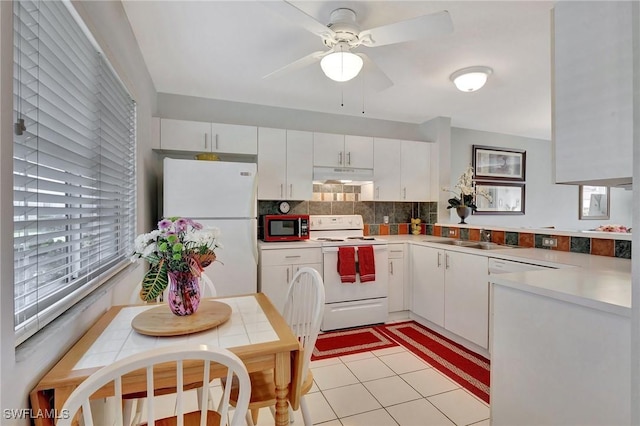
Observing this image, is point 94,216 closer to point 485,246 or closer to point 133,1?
point 133,1

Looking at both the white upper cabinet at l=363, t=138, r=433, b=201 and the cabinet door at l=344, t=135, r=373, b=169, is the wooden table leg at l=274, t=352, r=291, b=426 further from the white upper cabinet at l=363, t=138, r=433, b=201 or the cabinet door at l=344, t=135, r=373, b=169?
the white upper cabinet at l=363, t=138, r=433, b=201

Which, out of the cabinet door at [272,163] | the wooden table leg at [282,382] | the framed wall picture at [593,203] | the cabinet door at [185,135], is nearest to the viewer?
the wooden table leg at [282,382]

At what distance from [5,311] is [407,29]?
6.26 feet

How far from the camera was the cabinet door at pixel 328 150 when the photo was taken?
3.45 meters

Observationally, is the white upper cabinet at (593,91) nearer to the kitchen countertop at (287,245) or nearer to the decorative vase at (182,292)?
the decorative vase at (182,292)

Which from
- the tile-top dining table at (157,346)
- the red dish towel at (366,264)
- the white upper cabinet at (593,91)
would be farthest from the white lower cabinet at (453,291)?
the tile-top dining table at (157,346)

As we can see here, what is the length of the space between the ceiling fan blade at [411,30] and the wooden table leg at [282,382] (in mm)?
1642

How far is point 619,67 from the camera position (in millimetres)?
1051

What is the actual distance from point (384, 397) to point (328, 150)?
2467mm

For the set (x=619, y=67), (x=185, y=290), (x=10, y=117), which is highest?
(x=619, y=67)

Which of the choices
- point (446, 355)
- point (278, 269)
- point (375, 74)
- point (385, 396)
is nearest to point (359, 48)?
point (375, 74)

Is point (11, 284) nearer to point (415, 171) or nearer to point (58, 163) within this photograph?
point (58, 163)

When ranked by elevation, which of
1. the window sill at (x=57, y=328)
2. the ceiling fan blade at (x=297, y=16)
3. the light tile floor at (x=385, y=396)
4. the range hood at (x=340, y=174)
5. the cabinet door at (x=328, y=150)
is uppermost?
the ceiling fan blade at (x=297, y=16)

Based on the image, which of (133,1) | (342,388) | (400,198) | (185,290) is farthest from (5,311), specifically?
(400,198)
